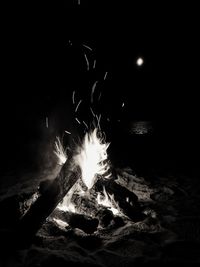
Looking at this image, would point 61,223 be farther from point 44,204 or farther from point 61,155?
point 61,155

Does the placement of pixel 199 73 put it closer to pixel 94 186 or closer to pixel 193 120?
pixel 193 120

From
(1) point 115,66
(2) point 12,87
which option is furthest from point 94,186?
(1) point 115,66

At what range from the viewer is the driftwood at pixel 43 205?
4535mm

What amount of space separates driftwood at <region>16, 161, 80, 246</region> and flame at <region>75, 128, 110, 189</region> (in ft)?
1.46

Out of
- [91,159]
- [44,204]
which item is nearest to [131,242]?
[44,204]

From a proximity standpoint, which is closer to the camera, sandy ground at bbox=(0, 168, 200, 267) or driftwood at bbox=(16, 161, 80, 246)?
sandy ground at bbox=(0, 168, 200, 267)

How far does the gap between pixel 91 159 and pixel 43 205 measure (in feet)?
6.70

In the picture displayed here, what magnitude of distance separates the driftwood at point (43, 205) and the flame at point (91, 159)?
0.44m

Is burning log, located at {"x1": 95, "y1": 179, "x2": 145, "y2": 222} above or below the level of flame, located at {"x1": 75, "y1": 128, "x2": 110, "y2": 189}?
below

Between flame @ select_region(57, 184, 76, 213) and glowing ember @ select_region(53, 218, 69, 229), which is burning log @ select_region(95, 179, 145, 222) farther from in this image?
glowing ember @ select_region(53, 218, 69, 229)

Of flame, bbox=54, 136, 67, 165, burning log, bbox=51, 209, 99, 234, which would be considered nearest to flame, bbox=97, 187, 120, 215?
burning log, bbox=51, 209, 99, 234

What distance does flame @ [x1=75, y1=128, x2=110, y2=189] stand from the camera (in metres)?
6.25

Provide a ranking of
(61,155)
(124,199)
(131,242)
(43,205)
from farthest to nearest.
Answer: (61,155), (124,199), (43,205), (131,242)

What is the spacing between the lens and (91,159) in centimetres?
662
